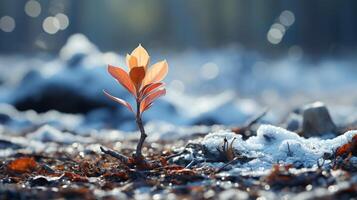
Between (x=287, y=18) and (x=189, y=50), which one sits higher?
(x=287, y=18)

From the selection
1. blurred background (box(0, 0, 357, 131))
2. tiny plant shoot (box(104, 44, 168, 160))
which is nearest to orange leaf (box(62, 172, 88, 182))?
tiny plant shoot (box(104, 44, 168, 160))

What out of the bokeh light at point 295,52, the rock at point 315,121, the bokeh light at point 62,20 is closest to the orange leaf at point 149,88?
the rock at point 315,121

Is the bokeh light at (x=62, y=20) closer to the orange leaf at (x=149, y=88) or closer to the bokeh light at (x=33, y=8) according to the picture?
the bokeh light at (x=33, y=8)

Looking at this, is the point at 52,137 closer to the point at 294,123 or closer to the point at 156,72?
the point at 294,123

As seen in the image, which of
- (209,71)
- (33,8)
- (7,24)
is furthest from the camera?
(33,8)

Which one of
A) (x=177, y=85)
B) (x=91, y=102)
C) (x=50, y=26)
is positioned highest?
(x=50, y=26)

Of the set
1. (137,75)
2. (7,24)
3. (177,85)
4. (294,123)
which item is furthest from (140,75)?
(7,24)

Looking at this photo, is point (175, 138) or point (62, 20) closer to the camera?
point (175, 138)

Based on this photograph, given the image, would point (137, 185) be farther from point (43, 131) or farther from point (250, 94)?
point (250, 94)
